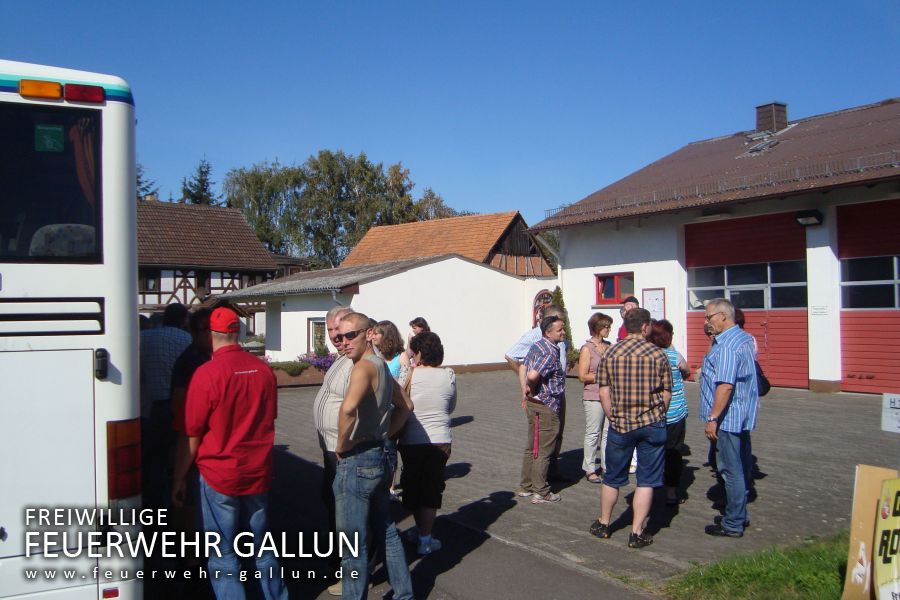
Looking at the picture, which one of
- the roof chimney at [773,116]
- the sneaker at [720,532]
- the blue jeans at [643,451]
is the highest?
the roof chimney at [773,116]

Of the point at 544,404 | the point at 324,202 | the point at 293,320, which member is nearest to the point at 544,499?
the point at 544,404

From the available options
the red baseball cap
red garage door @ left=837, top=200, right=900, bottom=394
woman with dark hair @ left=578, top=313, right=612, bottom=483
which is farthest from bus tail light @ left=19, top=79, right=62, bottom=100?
red garage door @ left=837, top=200, right=900, bottom=394

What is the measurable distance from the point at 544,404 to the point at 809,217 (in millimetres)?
12336

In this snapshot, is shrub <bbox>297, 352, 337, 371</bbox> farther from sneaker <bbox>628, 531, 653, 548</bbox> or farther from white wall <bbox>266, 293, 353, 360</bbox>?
sneaker <bbox>628, 531, 653, 548</bbox>

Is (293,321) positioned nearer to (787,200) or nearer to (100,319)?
(787,200)

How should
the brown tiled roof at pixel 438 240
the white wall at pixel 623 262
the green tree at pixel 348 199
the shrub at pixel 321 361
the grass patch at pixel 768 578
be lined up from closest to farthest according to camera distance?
the grass patch at pixel 768 578, the white wall at pixel 623 262, the shrub at pixel 321 361, the brown tiled roof at pixel 438 240, the green tree at pixel 348 199

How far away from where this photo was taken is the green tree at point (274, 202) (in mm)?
59531

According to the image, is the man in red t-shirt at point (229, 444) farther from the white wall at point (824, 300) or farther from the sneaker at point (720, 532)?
the white wall at point (824, 300)

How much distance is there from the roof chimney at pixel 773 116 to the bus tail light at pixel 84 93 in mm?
23249

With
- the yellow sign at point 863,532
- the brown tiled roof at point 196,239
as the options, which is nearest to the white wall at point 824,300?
the yellow sign at point 863,532

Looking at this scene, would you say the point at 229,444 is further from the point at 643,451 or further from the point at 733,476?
the point at 733,476

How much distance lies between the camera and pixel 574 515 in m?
7.18

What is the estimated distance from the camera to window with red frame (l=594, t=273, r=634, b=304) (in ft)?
71.9

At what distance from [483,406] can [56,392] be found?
12.8 metres
